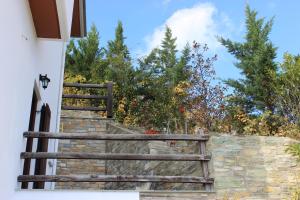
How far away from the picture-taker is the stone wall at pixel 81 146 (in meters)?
11.2

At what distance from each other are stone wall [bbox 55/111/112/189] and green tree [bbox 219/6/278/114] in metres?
5.60

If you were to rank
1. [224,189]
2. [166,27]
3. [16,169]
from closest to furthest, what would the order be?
[16,169]
[224,189]
[166,27]

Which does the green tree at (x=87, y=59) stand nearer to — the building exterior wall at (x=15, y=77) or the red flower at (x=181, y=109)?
the red flower at (x=181, y=109)

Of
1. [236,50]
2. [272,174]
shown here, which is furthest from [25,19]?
[236,50]

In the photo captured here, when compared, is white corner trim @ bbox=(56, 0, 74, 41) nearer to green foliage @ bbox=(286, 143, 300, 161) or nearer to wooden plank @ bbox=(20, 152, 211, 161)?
wooden plank @ bbox=(20, 152, 211, 161)

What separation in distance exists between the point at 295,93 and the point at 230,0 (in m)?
6.50

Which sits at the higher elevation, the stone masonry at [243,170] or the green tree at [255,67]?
the green tree at [255,67]

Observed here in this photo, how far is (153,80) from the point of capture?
17984mm

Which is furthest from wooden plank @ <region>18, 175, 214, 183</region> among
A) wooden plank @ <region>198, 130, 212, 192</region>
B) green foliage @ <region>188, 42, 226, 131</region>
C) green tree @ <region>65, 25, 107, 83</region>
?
green tree @ <region>65, 25, 107, 83</region>

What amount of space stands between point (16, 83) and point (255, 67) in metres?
11.7

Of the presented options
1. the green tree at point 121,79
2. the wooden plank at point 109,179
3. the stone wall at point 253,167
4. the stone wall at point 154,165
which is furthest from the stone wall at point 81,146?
the wooden plank at point 109,179

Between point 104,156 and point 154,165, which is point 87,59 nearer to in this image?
point 154,165

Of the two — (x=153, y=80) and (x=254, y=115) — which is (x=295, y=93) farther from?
(x=153, y=80)

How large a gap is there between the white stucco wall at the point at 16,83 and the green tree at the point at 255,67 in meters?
9.62
